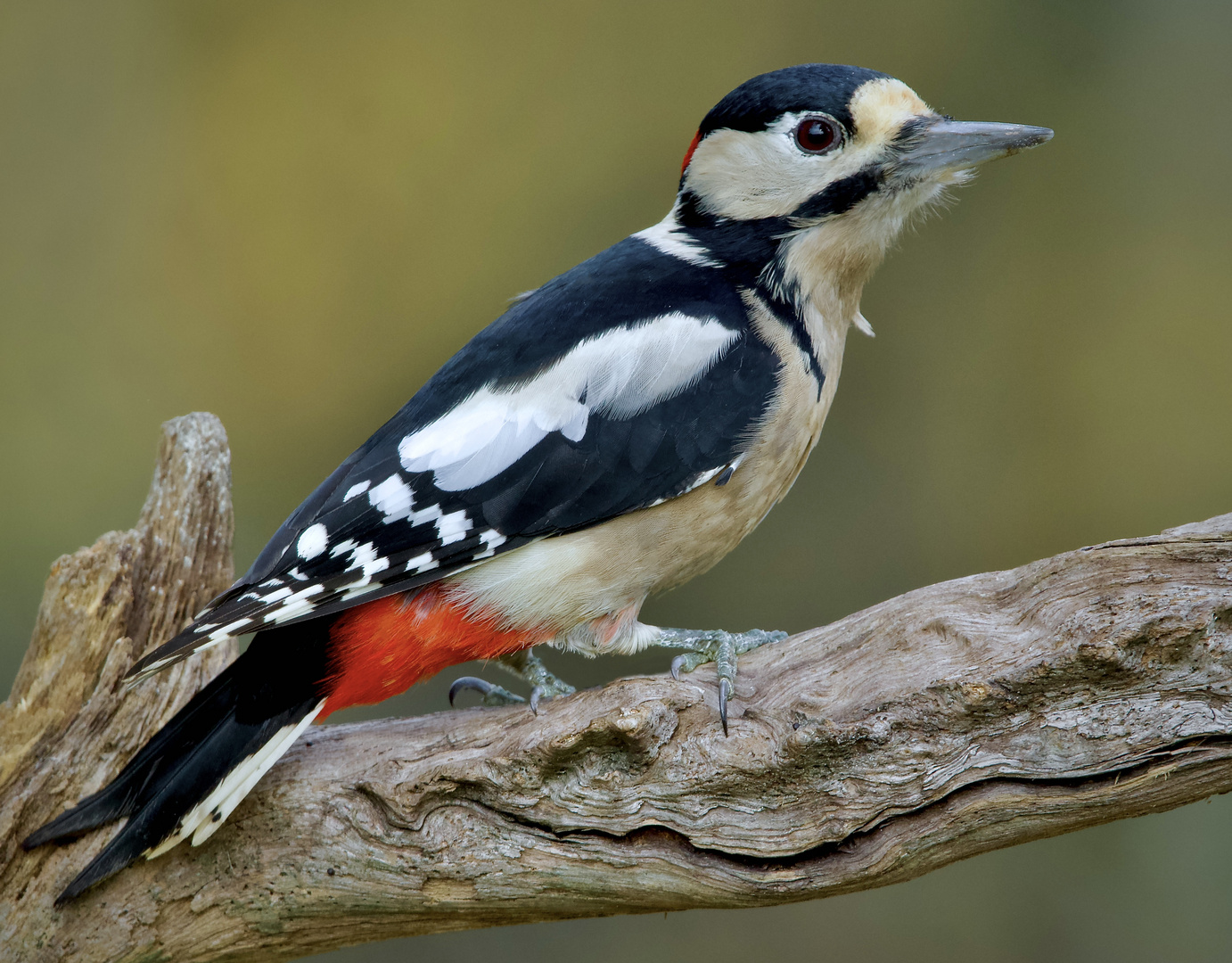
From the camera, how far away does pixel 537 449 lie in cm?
192

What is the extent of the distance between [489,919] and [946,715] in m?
0.87

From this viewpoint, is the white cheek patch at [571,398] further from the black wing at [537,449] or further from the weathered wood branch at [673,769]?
the weathered wood branch at [673,769]

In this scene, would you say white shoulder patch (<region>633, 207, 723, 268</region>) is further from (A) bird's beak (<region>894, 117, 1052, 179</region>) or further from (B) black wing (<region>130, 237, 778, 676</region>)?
(A) bird's beak (<region>894, 117, 1052, 179</region>)

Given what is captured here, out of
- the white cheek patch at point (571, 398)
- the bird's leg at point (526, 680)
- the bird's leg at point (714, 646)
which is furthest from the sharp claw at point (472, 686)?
the white cheek patch at point (571, 398)

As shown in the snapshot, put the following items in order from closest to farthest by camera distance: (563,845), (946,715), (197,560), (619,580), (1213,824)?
(946,715), (563,845), (619,580), (197,560), (1213,824)

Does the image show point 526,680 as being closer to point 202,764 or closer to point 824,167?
point 202,764

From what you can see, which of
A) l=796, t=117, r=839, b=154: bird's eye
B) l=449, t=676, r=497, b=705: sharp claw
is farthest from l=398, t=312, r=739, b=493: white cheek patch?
l=449, t=676, r=497, b=705: sharp claw

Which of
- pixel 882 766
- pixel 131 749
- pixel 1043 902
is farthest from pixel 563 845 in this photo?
pixel 1043 902

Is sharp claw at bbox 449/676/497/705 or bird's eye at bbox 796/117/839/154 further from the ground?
bird's eye at bbox 796/117/839/154

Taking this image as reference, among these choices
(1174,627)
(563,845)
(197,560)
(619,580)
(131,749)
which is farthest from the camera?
(197,560)

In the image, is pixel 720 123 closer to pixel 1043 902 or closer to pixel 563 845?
pixel 563 845

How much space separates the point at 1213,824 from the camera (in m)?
3.49

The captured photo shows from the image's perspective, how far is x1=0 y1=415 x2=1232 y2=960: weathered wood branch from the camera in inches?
62.6

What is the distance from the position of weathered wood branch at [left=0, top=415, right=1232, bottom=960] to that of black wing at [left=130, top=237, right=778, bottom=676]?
33 cm
